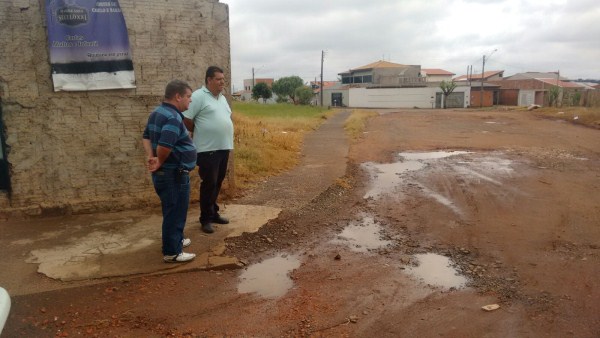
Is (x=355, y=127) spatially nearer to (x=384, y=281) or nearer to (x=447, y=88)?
(x=384, y=281)

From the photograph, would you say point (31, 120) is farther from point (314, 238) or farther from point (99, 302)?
point (314, 238)

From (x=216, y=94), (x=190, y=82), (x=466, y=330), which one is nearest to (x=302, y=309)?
(x=466, y=330)

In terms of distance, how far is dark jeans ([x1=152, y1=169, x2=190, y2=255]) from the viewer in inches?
149

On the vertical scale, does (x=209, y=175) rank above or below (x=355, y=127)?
above

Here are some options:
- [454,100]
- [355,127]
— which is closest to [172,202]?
[355,127]

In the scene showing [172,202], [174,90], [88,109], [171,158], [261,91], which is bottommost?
[172,202]

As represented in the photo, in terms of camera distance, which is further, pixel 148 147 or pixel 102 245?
pixel 102 245

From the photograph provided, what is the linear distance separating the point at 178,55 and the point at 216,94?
120 cm

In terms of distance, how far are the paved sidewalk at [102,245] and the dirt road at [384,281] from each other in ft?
0.51

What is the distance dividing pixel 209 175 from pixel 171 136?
110 cm

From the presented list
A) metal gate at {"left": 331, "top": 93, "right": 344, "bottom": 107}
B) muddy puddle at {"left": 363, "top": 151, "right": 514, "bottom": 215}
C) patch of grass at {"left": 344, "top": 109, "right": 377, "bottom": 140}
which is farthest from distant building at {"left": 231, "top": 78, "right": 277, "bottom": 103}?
muddy puddle at {"left": 363, "top": 151, "right": 514, "bottom": 215}

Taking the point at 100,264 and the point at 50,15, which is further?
the point at 50,15

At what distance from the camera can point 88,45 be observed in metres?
5.09

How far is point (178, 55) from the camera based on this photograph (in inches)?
214
